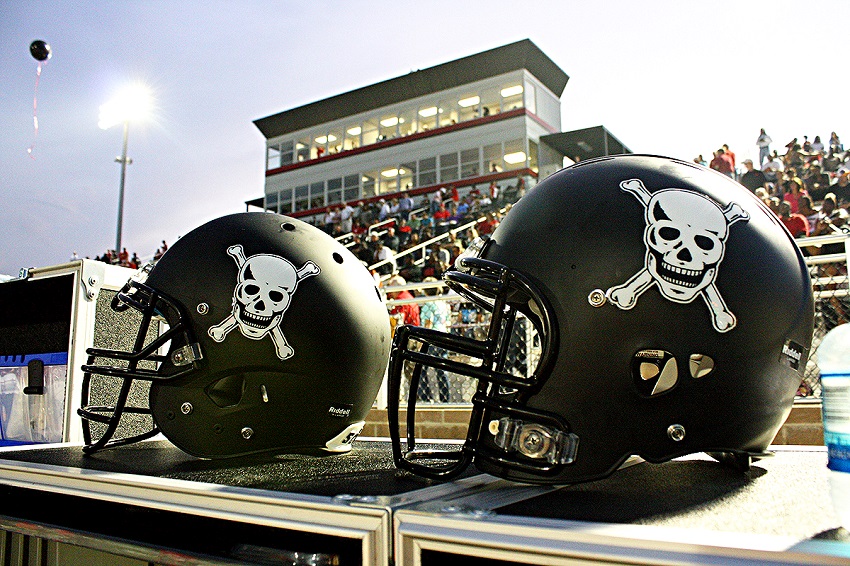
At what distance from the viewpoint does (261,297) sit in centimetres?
172

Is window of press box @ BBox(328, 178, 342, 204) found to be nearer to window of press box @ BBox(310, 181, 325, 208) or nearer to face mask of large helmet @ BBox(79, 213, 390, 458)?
window of press box @ BBox(310, 181, 325, 208)

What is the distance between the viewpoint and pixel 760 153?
11172 mm

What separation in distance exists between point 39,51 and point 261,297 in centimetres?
557

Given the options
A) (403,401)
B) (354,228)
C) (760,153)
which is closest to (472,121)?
(354,228)

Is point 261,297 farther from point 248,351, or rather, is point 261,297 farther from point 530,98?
point 530,98

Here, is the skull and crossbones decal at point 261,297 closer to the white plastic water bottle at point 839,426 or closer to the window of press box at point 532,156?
the white plastic water bottle at point 839,426

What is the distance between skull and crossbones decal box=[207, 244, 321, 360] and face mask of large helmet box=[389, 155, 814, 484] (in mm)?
496

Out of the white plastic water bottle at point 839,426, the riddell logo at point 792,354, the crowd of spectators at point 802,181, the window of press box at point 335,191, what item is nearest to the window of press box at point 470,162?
the window of press box at point 335,191

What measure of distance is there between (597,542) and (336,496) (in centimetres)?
44

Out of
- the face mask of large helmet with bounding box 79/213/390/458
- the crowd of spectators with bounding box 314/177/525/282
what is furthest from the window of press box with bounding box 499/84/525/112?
the face mask of large helmet with bounding box 79/213/390/458

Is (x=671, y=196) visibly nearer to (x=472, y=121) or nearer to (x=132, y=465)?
(x=132, y=465)

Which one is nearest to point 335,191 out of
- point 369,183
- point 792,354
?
point 369,183

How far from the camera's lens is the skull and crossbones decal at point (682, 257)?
4.07ft

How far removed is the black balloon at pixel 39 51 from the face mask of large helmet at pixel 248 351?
5.20 m
